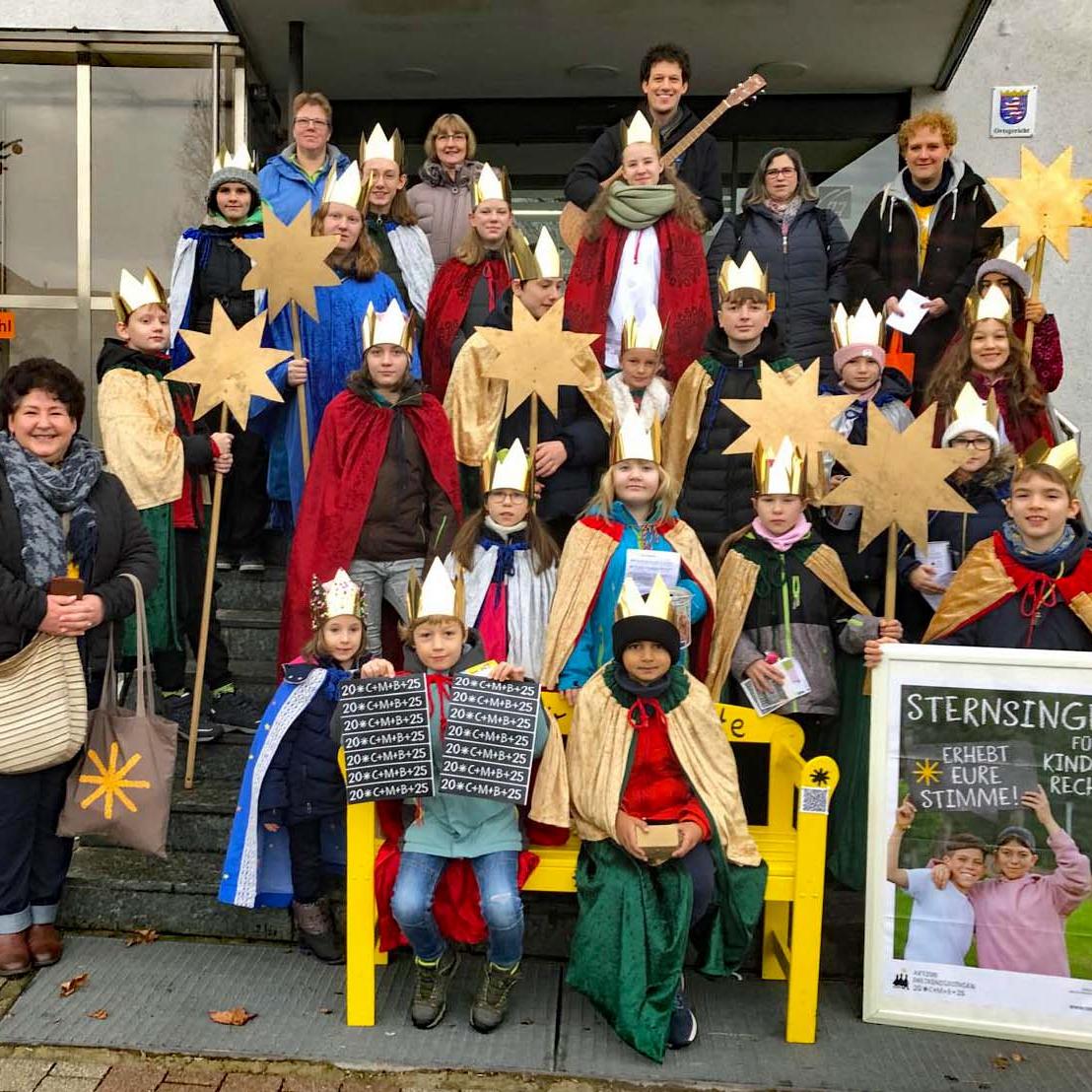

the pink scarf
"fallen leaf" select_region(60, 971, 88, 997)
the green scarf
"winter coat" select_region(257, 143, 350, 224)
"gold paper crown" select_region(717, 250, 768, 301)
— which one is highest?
"winter coat" select_region(257, 143, 350, 224)

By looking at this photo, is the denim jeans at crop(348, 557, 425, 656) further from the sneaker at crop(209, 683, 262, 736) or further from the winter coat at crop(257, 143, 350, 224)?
the winter coat at crop(257, 143, 350, 224)

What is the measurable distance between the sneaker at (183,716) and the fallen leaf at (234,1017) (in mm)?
1556

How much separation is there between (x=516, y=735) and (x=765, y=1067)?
135 centimetres

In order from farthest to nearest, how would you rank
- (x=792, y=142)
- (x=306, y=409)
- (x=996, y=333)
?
→ (x=792, y=142)
(x=306, y=409)
(x=996, y=333)

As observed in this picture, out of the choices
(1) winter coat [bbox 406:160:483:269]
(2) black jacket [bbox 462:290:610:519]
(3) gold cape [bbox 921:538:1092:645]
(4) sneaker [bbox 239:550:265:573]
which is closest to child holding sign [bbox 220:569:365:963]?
(2) black jacket [bbox 462:290:610:519]

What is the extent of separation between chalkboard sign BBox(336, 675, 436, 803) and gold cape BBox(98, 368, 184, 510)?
186cm

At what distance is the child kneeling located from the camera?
12.3ft

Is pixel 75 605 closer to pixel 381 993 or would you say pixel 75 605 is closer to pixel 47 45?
pixel 381 993

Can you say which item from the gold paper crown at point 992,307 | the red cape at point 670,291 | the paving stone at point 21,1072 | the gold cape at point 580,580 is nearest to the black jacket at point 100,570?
the paving stone at point 21,1072

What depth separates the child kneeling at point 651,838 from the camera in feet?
12.3

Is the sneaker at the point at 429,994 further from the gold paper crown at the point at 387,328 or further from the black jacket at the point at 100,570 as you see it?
the gold paper crown at the point at 387,328

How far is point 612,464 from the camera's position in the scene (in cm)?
460

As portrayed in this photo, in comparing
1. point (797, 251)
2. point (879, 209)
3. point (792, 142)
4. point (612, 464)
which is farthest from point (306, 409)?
point (792, 142)

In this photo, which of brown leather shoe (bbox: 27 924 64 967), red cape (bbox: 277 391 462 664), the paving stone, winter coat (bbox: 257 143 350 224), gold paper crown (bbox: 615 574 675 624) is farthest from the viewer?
winter coat (bbox: 257 143 350 224)
